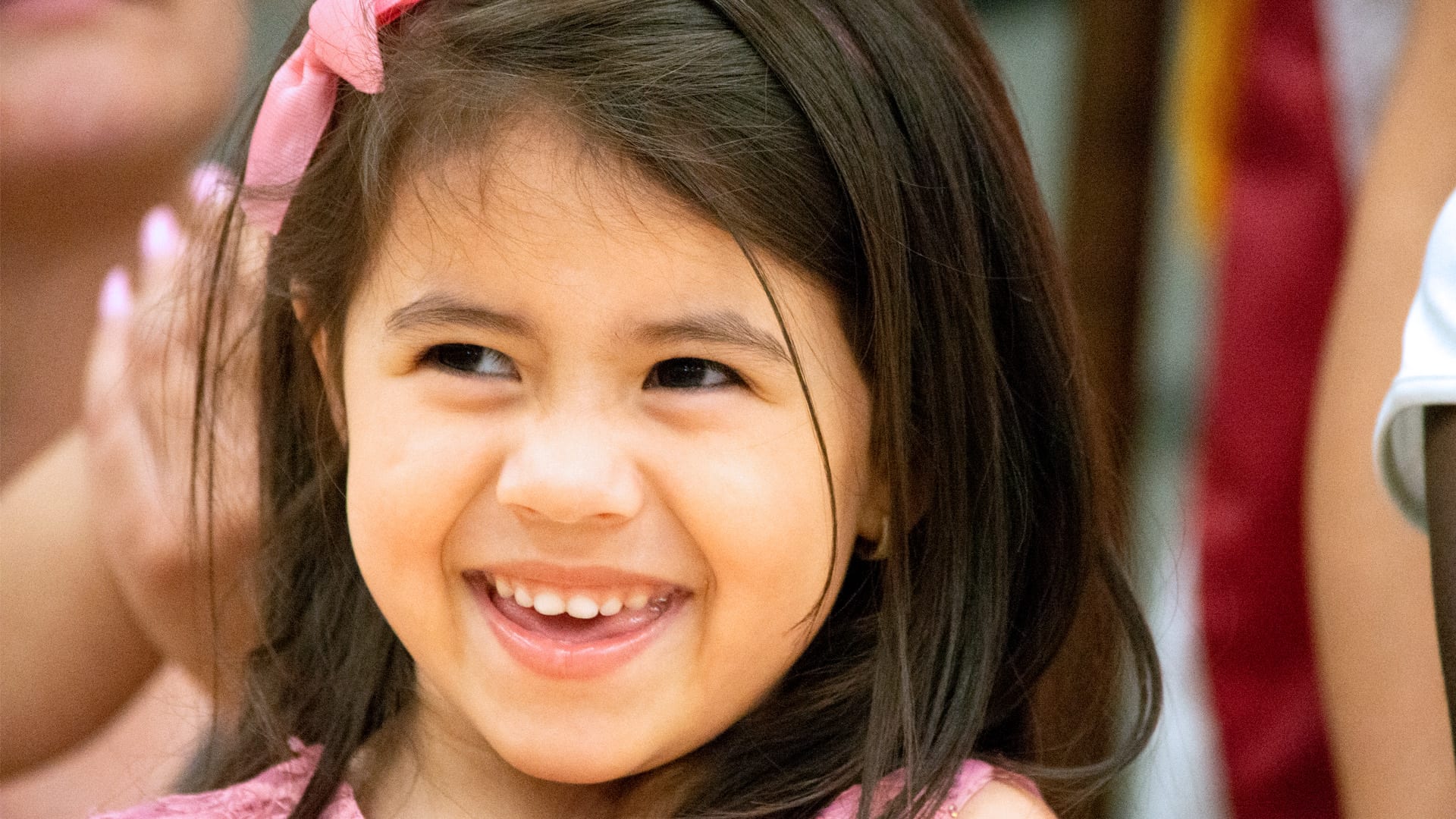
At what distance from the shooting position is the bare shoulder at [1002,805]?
1039 millimetres

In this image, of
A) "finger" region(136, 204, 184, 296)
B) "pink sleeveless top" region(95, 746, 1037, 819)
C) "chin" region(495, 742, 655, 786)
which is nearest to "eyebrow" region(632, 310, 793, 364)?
"chin" region(495, 742, 655, 786)

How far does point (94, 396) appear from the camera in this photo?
153cm

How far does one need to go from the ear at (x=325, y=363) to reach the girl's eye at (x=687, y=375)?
291 mm

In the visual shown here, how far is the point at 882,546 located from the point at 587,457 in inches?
10.8

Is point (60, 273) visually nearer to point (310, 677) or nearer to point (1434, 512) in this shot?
point (310, 677)

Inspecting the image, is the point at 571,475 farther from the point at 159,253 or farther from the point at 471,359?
the point at 159,253

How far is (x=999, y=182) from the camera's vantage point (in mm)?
1095

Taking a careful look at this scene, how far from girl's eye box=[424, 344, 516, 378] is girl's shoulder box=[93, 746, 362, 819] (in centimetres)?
37

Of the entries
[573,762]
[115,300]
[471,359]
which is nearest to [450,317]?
[471,359]

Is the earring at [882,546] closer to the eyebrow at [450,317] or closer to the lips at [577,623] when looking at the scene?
the lips at [577,623]

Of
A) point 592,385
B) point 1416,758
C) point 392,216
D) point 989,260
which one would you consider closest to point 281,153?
point 392,216

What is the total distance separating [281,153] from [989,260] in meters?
0.53

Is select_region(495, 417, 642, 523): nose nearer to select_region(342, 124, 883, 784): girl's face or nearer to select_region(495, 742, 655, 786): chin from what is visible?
select_region(342, 124, 883, 784): girl's face

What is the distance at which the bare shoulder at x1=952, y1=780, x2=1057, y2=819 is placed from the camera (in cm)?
104
